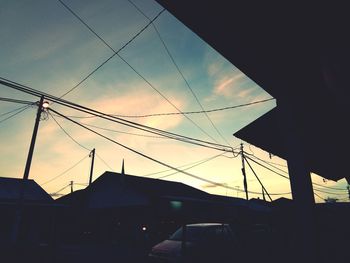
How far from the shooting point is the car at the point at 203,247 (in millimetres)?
7258

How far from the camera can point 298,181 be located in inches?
130

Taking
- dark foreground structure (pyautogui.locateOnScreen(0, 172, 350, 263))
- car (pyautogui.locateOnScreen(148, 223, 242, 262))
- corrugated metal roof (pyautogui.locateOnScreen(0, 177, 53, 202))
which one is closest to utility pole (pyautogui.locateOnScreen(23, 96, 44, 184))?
dark foreground structure (pyautogui.locateOnScreen(0, 172, 350, 263))

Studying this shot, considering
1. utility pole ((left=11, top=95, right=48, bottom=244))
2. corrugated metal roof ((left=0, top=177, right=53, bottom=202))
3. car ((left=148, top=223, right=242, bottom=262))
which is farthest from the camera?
corrugated metal roof ((left=0, top=177, right=53, bottom=202))

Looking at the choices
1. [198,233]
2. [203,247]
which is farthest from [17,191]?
[203,247]

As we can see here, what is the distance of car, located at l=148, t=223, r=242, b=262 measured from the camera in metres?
7.26

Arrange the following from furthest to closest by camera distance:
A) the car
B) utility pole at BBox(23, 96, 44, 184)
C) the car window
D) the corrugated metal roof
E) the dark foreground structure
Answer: the corrugated metal roof → utility pole at BBox(23, 96, 44, 184) → the dark foreground structure → the car window → the car

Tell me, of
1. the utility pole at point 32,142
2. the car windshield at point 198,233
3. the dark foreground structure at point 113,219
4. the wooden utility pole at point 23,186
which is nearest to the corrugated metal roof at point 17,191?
the dark foreground structure at point 113,219

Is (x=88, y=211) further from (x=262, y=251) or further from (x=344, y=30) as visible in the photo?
(x=344, y=30)

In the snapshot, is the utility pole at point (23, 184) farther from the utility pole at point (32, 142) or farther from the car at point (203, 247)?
the car at point (203, 247)

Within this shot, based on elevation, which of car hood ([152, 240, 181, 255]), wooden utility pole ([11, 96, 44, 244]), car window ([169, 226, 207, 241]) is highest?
wooden utility pole ([11, 96, 44, 244])

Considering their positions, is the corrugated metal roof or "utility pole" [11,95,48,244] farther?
the corrugated metal roof

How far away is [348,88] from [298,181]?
1663mm

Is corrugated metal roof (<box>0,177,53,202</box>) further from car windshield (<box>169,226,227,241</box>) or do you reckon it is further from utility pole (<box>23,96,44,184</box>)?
car windshield (<box>169,226,227,241</box>)

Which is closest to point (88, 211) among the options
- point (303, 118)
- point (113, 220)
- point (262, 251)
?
point (113, 220)
